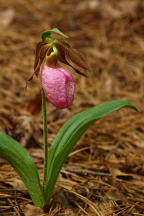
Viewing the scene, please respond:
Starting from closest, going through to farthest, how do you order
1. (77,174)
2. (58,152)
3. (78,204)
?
(58,152)
(78,204)
(77,174)

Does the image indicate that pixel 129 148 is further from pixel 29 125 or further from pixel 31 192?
pixel 31 192

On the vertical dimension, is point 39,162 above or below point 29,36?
below

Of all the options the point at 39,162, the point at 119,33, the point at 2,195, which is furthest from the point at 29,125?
the point at 119,33

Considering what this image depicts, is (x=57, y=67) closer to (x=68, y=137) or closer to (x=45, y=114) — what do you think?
(x=45, y=114)

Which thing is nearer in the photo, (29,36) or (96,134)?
(96,134)

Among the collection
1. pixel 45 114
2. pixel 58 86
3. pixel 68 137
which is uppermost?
pixel 58 86

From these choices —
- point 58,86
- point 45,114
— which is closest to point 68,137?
point 45,114
